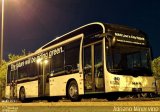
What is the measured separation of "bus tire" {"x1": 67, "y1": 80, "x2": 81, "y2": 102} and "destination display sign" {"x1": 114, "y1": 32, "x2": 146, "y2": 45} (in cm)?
274

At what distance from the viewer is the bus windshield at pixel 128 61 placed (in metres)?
12.3

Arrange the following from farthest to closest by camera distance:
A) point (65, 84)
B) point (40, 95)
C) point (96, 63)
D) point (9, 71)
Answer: point (9, 71), point (40, 95), point (65, 84), point (96, 63)

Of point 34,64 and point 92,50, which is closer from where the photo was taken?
point 92,50

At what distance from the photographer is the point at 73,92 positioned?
14.4 meters

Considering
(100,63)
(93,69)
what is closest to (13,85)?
(93,69)

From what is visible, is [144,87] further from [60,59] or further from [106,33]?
[60,59]

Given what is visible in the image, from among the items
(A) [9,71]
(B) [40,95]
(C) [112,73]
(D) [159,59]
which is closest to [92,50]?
(C) [112,73]

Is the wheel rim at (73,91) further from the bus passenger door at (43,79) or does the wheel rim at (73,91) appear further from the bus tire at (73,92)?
the bus passenger door at (43,79)

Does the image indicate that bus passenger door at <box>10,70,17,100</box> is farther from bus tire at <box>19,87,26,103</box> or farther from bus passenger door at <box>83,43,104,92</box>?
bus passenger door at <box>83,43,104,92</box>

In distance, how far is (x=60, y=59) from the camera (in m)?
15.9

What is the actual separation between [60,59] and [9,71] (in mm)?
8817

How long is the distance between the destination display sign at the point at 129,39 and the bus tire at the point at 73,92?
8.98ft

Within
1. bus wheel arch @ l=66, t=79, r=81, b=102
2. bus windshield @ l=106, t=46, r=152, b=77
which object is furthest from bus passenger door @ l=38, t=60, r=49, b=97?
bus windshield @ l=106, t=46, r=152, b=77

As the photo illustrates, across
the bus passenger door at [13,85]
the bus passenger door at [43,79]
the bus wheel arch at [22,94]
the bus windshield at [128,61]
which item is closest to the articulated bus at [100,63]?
the bus windshield at [128,61]
